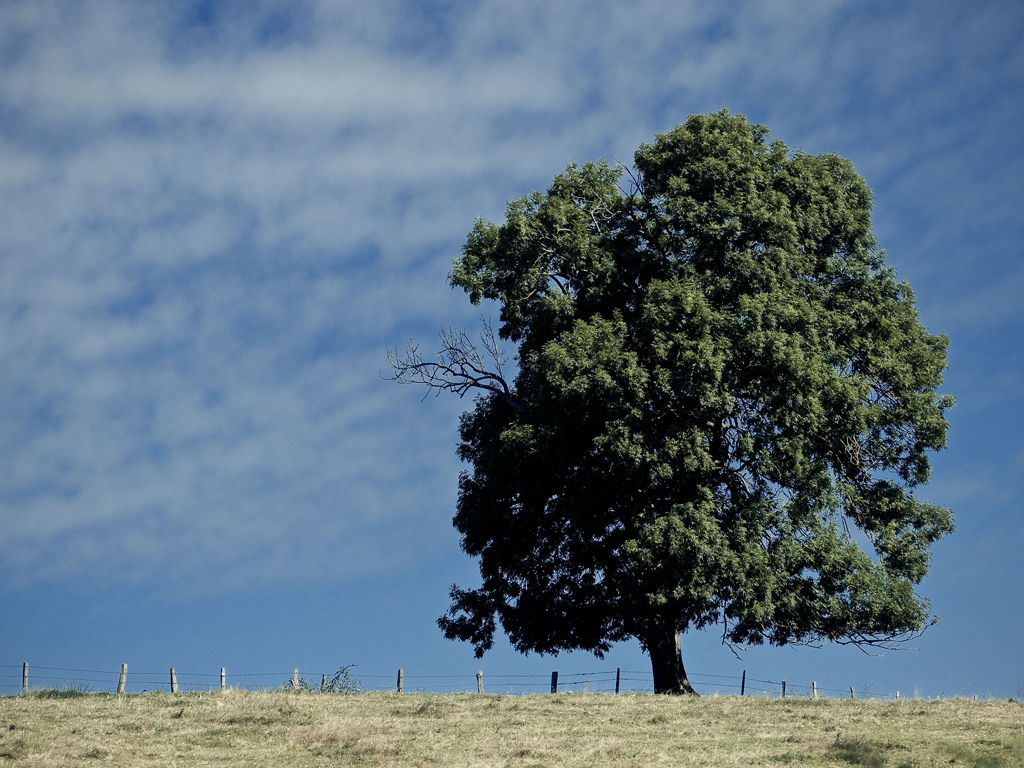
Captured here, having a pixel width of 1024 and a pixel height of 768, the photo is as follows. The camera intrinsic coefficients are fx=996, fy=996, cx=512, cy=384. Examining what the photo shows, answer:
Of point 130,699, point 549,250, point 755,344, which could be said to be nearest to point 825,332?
point 755,344

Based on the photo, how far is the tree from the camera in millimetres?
26328

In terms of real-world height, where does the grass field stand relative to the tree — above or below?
below

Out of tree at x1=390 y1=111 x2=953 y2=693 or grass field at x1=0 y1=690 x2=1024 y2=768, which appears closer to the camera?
grass field at x1=0 y1=690 x2=1024 y2=768

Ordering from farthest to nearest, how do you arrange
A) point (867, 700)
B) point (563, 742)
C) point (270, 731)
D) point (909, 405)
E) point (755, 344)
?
point (909, 405)
point (867, 700)
point (755, 344)
point (270, 731)
point (563, 742)

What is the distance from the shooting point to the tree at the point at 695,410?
2633 centimetres

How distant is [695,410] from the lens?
26.5 meters

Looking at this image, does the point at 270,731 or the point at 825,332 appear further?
the point at 825,332

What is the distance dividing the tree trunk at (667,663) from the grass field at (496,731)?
87.2 inches

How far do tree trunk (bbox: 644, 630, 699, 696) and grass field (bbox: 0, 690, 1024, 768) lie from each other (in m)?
2.21

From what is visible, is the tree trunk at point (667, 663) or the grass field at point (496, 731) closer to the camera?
the grass field at point (496, 731)

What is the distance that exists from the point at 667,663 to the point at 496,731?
28.9ft

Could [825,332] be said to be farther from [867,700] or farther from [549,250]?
[867,700]

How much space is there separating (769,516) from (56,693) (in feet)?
65.9

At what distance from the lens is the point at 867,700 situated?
2755 centimetres
